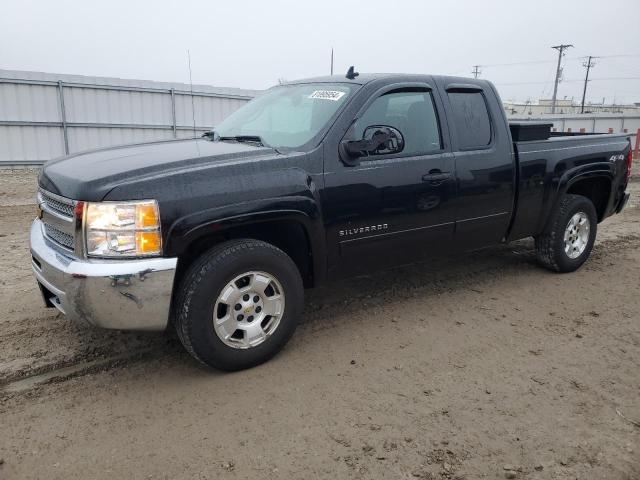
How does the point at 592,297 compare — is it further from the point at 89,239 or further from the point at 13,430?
the point at 13,430

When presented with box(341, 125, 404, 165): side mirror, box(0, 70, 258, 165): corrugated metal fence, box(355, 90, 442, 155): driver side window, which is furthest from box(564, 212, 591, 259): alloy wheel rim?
box(0, 70, 258, 165): corrugated metal fence

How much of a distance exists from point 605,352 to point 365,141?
90.7 inches

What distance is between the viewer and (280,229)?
3.66m

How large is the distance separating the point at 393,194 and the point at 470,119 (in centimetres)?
125

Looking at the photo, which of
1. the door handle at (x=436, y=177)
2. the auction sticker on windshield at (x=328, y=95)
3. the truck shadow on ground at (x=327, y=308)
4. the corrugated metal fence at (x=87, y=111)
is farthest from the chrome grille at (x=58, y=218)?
the corrugated metal fence at (x=87, y=111)

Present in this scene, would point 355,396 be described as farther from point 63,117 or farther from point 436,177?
point 63,117

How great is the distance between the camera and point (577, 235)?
562 centimetres

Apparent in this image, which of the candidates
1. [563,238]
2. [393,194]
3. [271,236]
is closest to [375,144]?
[393,194]

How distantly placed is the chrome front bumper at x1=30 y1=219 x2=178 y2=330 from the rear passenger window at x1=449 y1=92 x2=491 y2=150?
272 centimetres

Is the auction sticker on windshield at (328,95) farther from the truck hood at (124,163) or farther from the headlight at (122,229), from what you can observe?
the headlight at (122,229)

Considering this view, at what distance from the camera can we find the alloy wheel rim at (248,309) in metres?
3.25

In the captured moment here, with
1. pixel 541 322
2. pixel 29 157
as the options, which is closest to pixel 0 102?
pixel 29 157

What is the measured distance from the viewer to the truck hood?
2.97 metres

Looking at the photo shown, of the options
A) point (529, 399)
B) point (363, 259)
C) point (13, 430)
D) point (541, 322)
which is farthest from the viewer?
point (541, 322)
